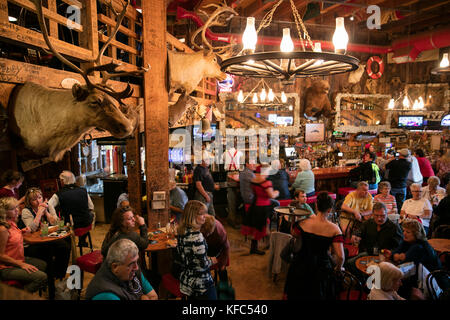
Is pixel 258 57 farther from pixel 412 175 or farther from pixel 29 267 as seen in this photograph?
pixel 412 175

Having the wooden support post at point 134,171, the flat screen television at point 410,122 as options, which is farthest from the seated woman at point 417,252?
the flat screen television at point 410,122

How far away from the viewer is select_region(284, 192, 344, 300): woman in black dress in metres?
2.81

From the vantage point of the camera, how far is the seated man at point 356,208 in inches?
185

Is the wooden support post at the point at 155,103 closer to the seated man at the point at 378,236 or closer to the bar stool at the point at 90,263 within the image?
the bar stool at the point at 90,263

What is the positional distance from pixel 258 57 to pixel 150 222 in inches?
129

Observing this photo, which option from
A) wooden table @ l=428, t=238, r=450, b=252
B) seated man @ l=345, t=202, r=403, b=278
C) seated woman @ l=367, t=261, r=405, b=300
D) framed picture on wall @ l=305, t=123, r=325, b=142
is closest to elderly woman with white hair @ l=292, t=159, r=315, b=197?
seated man @ l=345, t=202, r=403, b=278

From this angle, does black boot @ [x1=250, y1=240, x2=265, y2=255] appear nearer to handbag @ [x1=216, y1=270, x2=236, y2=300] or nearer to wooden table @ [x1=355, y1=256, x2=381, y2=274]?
handbag @ [x1=216, y1=270, x2=236, y2=300]

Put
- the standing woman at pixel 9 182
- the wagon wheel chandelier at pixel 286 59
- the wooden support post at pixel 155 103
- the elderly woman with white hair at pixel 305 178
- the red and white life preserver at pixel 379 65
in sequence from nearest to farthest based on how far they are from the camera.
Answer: the wagon wheel chandelier at pixel 286 59, the standing woman at pixel 9 182, the wooden support post at pixel 155 103, the elderly woman with white hair at pixel 305 178, the red and white life preserver at pixel 379 65

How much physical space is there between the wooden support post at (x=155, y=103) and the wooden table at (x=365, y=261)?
106 inches

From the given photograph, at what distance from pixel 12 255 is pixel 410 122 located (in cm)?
1265

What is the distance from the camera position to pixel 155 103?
413cm

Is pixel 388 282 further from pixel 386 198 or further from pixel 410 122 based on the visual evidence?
pixel 410 122

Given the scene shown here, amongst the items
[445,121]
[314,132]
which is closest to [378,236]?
[314,132]
